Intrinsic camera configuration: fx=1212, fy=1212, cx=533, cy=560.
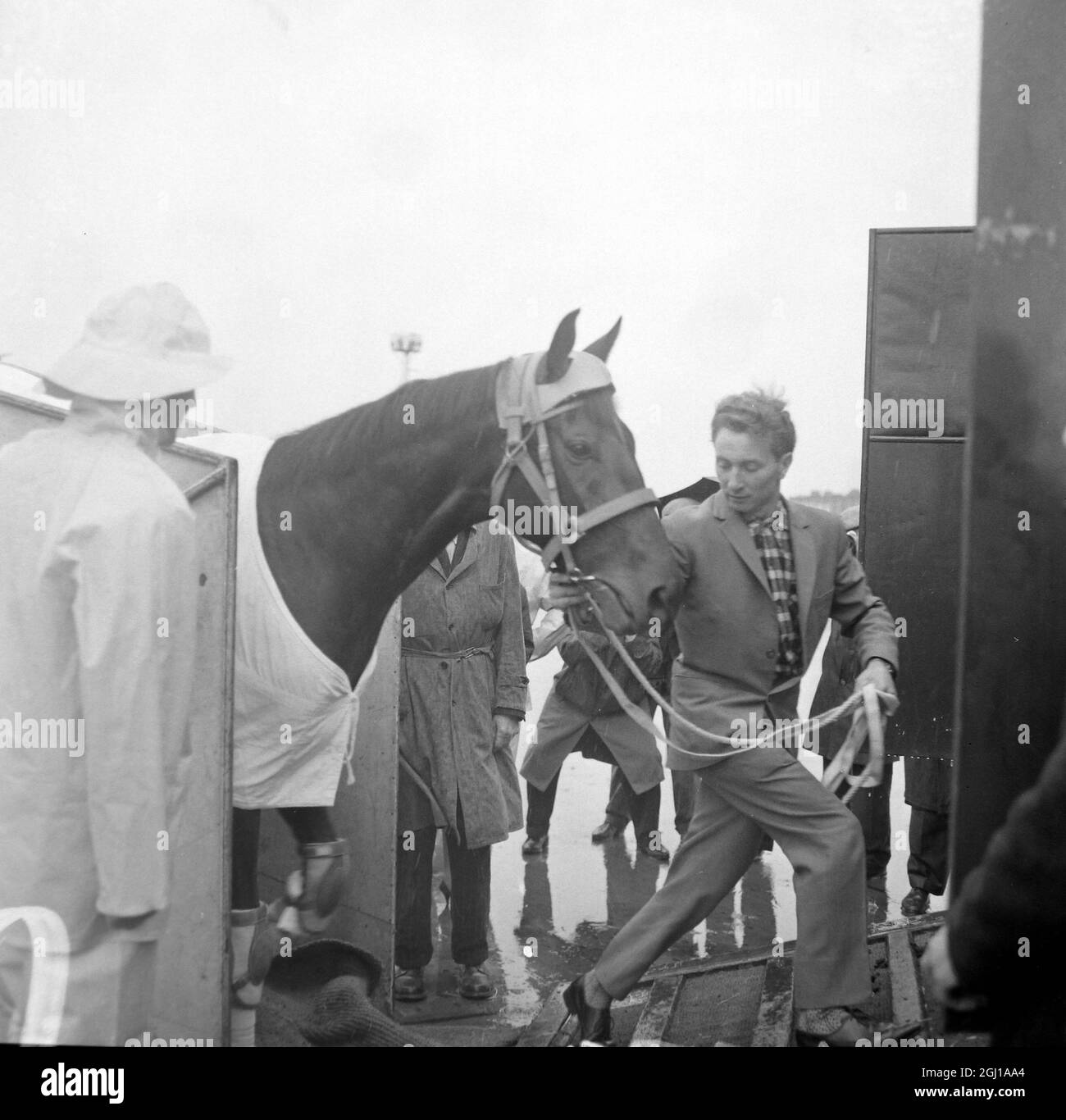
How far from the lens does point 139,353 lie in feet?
9.03

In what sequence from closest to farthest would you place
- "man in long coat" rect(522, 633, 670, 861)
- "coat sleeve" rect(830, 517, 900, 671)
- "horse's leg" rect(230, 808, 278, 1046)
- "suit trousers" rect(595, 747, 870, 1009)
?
"horse's leg" rect(230, 808, 278, 1046) → "suit trousers" rect(595, 747, 870, 1009) → "coat sleeve" rect(830, 517, 900, 671) → "man in long coat" rect(522, 633, 670, 861)

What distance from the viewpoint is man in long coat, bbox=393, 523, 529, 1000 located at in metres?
3.83

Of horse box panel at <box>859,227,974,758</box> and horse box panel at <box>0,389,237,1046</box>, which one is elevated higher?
horse box panel at <box>859,227,974,758</box>

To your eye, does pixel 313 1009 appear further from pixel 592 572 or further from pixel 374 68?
pixel 374 68

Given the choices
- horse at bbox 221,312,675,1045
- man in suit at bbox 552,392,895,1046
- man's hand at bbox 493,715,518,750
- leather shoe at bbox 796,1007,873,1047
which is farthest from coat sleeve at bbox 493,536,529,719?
leather shoe at bbox 796,1007,873,1047

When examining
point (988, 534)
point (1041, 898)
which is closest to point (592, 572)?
point (988, 534)

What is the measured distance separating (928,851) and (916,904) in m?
0.22

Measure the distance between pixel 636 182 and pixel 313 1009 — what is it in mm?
2347

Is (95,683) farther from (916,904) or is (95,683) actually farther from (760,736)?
(916,904)

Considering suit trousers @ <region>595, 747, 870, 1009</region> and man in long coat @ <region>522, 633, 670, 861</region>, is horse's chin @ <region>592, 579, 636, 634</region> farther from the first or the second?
man in long coat @ <region>522, 633, 670, 861</region>

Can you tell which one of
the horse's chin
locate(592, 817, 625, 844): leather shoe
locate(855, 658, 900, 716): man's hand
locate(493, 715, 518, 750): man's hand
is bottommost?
locate(592, 817, 625, 844): leather shoe

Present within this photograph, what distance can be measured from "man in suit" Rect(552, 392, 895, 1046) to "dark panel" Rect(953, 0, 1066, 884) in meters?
0.46

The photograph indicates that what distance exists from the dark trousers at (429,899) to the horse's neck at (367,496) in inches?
39.2
